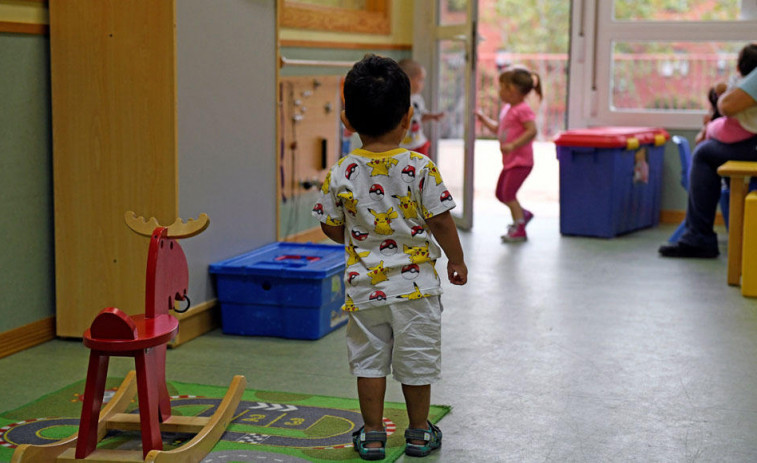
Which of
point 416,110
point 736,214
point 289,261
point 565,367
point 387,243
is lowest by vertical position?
point 565,367

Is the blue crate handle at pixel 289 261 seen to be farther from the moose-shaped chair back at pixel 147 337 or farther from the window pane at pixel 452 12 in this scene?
the window pane at pixel 452 12

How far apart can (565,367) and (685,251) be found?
224 cm

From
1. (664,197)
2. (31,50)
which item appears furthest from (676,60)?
(31,50)

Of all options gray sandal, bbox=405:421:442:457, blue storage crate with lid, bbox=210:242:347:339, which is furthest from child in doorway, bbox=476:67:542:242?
gray sandal, bbox=405:421:442:457

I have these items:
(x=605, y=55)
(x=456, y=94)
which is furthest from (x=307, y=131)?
(x=605, y=55)

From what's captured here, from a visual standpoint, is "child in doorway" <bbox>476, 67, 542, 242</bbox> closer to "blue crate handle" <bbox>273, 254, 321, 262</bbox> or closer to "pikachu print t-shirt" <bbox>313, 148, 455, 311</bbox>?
"blue crate handle" <bbox>273, 254, 321, 262</bbox>

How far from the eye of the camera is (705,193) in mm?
5055

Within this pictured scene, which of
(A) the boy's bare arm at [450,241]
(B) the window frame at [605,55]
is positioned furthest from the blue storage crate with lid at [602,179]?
(A) the boy's bare arm at [450,241]

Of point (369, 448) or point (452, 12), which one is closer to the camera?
point (369, 448)

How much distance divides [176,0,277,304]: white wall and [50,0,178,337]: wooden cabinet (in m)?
0.07

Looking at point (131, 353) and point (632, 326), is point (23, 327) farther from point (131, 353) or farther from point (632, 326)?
point (632, 326)

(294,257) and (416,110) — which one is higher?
(416,110)

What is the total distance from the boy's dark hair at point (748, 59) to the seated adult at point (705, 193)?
0.06 m

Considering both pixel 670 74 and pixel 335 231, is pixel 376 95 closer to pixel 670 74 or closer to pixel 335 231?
pixel 335 231
